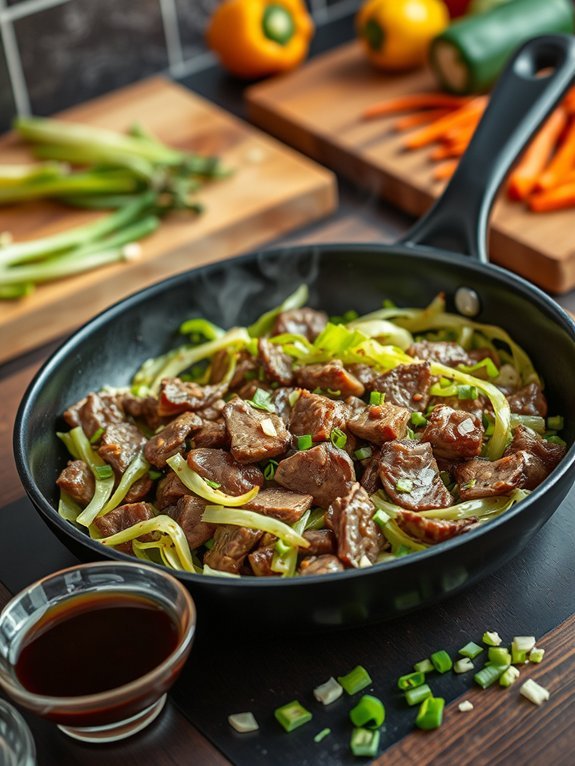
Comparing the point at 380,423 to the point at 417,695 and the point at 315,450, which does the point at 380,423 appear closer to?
the point at 315,450

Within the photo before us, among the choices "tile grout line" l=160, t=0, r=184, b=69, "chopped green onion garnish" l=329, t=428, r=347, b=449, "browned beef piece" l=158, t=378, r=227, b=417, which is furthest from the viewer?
"tile grout line" l=160, t=0, r=184, b=69

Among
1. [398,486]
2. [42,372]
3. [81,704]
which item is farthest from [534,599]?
[42,372]

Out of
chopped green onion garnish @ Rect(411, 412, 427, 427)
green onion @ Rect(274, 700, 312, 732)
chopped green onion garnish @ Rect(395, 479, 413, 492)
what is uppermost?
chopped green onion garnish @ Rect(395, 479, 413, 492)

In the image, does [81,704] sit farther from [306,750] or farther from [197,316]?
[197,316]

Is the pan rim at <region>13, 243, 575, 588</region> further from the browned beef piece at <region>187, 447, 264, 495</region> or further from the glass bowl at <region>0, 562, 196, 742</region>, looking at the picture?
the browned beef piece at <region>187, 447, 264, 495</region>

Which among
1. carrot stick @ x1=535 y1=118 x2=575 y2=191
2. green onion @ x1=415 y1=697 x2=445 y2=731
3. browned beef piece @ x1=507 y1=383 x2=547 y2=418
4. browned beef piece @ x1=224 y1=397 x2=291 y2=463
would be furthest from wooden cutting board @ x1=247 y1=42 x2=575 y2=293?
green onion @ x1=415 y1=697 x2=445 y2=731
